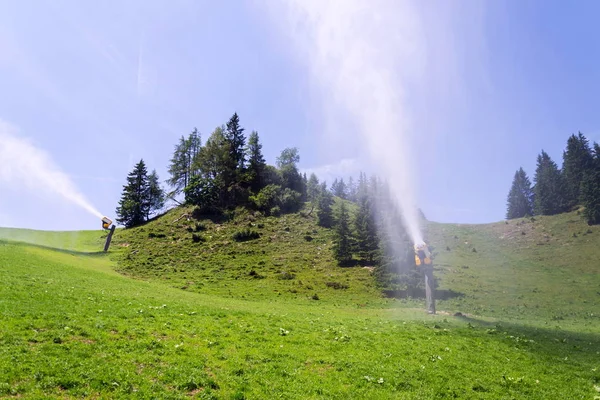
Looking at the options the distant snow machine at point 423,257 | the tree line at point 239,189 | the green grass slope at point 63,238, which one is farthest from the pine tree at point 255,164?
the distant snow machine at point 423,257

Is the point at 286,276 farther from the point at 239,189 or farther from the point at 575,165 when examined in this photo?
the point at 575,165

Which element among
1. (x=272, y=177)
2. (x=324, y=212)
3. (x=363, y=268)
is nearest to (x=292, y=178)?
(x=272, y=177)

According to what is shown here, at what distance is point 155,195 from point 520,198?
14853 cm

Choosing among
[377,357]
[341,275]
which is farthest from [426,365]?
[341,275]

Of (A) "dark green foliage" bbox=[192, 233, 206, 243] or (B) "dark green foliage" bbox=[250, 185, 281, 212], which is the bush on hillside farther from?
(B) "dark green foliage" bbox=[250, 185, 281, 212]

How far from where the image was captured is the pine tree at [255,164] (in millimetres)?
117750

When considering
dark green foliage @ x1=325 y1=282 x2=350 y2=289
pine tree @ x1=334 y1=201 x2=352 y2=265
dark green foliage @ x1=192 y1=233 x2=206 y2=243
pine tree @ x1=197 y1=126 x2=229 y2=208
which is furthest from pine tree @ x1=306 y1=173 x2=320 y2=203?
dark green foliage @ x1=325 y1=282 x2=350 y2=289

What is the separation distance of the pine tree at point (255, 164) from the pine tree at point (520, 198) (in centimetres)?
10784

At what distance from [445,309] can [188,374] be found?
39.1m

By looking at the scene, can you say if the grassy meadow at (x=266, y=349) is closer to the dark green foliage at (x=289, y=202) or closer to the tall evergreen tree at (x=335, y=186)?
the dark green foliage at (x=289, y=202)

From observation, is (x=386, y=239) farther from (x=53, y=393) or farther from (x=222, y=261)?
(x=53, y=393)

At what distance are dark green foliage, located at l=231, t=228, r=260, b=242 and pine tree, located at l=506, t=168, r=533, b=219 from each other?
11514cm

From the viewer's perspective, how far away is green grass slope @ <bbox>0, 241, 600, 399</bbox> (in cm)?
1205

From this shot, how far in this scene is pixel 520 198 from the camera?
14225 centimetres
